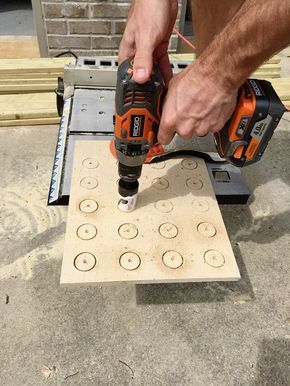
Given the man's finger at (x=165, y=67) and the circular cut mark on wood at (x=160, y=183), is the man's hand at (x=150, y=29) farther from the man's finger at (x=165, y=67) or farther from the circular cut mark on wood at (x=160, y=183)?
the circular cut mark on wood at (x=160, y=183)

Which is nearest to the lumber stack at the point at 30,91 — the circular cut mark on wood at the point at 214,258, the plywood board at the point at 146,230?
the plywood board at the point at 146,230

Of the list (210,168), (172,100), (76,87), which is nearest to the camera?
(172,100)

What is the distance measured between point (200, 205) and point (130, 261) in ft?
1.15

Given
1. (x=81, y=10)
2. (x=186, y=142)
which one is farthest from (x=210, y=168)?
(x=81, y=10)

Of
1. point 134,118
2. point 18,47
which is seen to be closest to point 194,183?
point 134,118

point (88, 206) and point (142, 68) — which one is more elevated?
point (142, 68)

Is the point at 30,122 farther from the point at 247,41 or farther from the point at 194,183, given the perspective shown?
the point at 247,41

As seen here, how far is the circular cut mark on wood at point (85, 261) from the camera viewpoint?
1.00 meters

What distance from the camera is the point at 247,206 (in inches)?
61.5

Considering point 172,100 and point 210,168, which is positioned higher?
point 172,100

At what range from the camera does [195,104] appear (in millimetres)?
989

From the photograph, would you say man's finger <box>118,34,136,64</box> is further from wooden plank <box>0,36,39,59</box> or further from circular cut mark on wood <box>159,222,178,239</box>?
wooden plank <box>0,36,39,59</box>

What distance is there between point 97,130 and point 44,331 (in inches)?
34.5

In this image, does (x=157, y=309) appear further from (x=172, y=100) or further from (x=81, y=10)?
(x=81, y=10)
